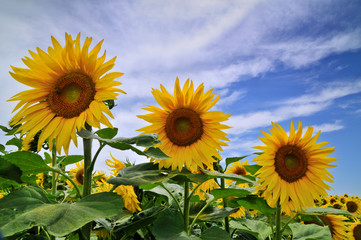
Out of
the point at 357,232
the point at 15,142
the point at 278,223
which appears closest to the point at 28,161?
the point at 278,223

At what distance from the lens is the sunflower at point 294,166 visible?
2756 millimetres

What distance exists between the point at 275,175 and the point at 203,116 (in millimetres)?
953

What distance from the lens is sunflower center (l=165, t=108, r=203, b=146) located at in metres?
2.38

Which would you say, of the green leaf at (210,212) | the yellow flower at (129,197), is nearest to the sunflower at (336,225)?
the green leaf at (210,212)

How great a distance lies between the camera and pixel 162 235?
5.95 feet

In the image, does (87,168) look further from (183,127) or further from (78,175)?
(78,175)

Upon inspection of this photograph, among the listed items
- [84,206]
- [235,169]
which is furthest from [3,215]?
[235,169]

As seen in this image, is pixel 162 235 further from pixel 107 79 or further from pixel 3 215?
pixel 107 79

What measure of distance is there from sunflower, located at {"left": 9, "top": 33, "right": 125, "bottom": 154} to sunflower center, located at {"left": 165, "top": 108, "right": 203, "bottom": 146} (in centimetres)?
65

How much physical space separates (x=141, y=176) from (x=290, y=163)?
1563 mm

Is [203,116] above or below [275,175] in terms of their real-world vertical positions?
above

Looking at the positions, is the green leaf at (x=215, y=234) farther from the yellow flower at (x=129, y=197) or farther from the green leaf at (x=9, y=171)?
the green leaf at (x=9, y=171)

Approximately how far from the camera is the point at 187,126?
242 cm

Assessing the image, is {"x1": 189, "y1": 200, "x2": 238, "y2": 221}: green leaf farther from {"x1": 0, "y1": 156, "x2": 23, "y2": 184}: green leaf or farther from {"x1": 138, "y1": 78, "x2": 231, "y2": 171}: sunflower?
{"x1": 0, "y1": 156, "x2": 23, "y2": 184}: green leaf
